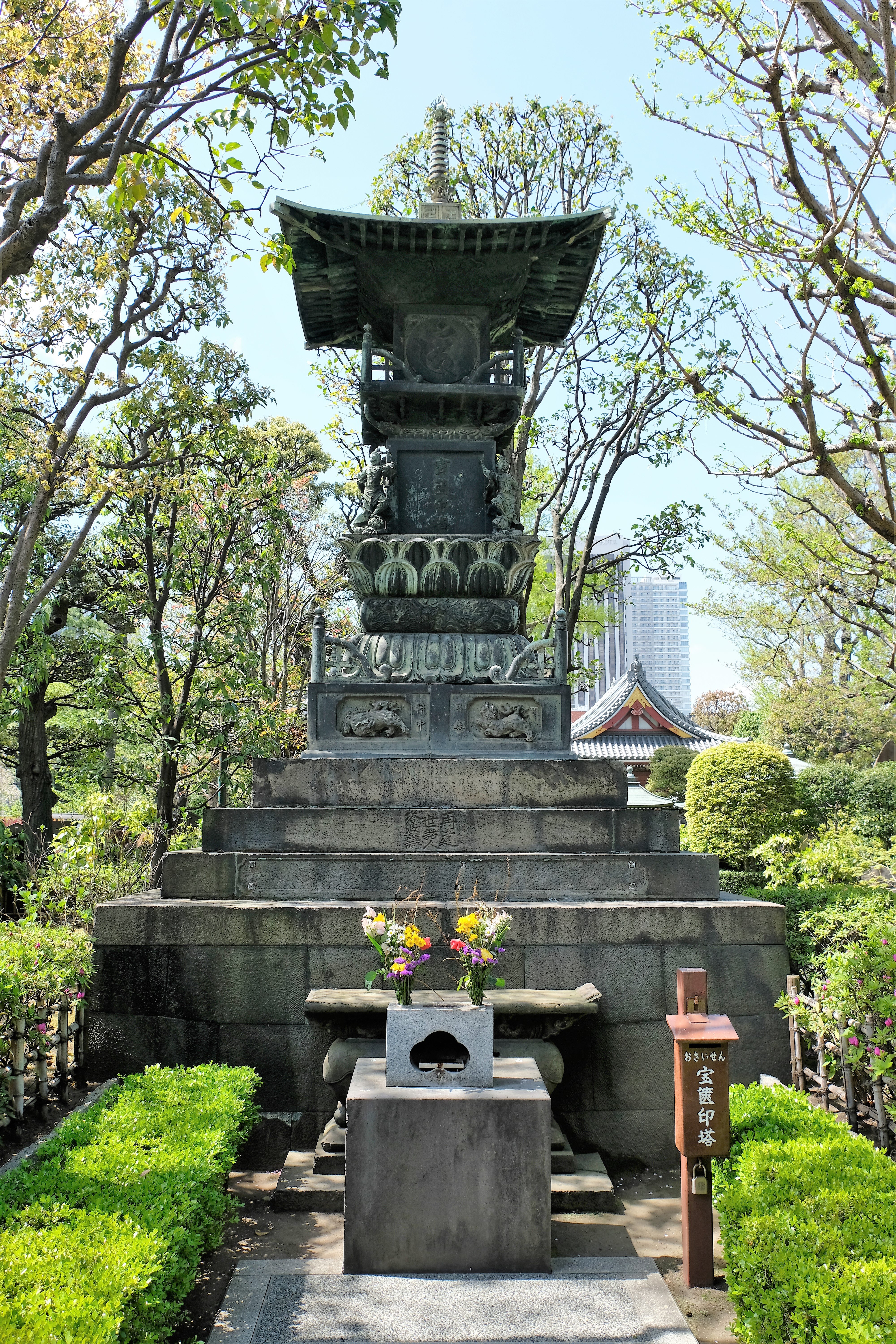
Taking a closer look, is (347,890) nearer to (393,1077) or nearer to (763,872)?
(393,1077)

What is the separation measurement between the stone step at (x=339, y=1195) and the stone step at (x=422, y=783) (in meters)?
2.55

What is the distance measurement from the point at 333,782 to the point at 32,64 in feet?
22.3

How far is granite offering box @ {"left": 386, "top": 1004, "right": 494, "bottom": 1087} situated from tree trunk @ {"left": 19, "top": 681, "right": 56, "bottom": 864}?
12966 mm

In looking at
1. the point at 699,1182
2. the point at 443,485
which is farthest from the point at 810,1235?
the point at 443,485

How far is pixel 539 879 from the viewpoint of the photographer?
6.46m

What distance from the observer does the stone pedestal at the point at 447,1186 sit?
13.8ft

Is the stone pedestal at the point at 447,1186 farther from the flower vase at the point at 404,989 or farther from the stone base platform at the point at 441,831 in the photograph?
the stone base platform at the point at 441,831

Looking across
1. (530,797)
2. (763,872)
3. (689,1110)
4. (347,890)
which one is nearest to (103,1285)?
(689,1110)

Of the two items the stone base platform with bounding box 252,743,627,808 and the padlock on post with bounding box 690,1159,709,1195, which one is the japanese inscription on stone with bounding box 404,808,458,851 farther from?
the padlock on post with bounding box 690,1159,709,1195

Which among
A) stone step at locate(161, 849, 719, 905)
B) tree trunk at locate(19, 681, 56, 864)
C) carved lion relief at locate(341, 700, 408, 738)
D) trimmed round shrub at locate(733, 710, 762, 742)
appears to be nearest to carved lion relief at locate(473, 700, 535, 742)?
carved lion relief at locate(341, 700, 408, 738)

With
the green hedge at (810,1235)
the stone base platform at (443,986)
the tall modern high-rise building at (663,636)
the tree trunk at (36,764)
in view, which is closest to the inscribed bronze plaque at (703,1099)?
the green hedge at (810,1235)

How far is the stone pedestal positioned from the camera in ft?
13.8

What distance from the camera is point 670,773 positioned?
26516mm

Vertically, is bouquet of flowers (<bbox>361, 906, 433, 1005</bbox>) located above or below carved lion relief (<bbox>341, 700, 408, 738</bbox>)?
below
